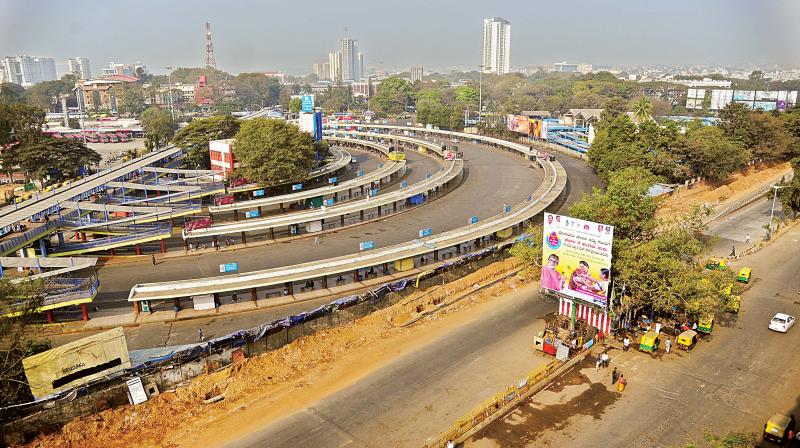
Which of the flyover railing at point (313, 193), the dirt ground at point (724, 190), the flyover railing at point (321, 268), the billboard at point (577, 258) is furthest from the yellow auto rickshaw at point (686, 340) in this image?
the flyover railing at point (313, 193)

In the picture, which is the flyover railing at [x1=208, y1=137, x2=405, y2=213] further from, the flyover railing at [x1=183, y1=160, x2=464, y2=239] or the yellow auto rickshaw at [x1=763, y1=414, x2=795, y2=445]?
the yellow auto rickshaw at [x1=763, y1=414, x2=795, y2=445]

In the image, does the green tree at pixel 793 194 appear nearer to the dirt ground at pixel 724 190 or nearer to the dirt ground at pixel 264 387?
the dirt ground at pixel 724 190

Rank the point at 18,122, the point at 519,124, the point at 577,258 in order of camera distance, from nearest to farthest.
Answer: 1. the point at 577,258
2. the point at 18,122
3. the point at 519,124

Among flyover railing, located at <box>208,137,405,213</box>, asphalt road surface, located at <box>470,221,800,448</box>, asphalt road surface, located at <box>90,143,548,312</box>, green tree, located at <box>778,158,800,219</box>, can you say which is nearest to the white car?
asphalt road surface, located at <box>470,221,800,448</box>

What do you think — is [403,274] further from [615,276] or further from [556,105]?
[556,105]

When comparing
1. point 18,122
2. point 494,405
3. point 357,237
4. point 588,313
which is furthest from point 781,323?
point 18,122

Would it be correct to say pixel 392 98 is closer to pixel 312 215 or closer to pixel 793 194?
pixel 312 215
